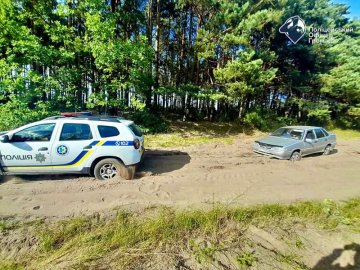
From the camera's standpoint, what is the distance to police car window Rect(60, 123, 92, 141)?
18.4 feet

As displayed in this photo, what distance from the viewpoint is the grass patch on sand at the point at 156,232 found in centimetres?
326

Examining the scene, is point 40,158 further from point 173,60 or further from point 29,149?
point 173,60

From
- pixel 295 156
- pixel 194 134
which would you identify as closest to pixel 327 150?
pixel 295 156

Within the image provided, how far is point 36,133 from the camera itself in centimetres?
554

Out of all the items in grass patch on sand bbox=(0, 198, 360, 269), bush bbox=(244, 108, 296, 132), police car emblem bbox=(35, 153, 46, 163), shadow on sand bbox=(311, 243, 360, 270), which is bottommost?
shadow on sand bbox=(311, 243, 360, 270)

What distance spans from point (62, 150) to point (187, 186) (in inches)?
137

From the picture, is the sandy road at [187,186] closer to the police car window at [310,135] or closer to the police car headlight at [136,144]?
the police car headlight at [136,144]

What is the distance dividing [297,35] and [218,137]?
11.8 m

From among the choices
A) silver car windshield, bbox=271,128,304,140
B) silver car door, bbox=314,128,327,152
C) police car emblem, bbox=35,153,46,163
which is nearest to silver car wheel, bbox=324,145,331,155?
silver car door, bbox=314,128,327,152

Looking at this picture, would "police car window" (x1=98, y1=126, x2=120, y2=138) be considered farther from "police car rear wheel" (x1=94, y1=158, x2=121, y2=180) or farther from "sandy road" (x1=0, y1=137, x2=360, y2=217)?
"sandy road" (x1=0, y1=137, x2=360, y2=217)

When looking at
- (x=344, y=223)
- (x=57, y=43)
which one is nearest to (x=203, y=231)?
(x=344, y=223)

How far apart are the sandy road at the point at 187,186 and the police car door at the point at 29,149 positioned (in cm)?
48

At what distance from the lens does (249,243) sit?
3.85 m

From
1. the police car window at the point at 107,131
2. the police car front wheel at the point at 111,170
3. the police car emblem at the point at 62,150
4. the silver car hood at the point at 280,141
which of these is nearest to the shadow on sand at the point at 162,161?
the police car front wheel at the point at 111,170
